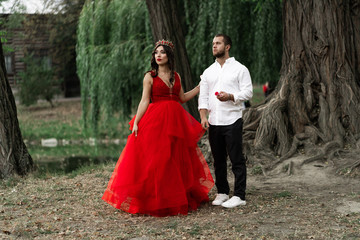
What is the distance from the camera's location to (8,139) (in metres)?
7.31

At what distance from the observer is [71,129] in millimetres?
20438

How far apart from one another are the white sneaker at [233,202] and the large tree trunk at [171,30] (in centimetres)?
332

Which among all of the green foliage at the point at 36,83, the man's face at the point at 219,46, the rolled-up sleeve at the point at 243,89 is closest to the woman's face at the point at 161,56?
the man's face at the point at 219,46

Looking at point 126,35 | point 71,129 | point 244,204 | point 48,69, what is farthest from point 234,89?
point 48,69

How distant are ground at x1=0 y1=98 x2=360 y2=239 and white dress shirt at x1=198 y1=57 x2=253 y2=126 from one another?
40.1 inches

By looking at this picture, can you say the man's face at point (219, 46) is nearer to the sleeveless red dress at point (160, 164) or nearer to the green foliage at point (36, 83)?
the sleeveless red dress at point (160, 164)

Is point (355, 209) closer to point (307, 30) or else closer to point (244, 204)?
point (244, 204)

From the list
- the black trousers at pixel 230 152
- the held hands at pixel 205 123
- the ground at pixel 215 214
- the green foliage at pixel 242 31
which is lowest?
the ground at pixel 215 214

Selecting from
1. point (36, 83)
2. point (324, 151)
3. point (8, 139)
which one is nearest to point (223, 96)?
point (324, 151)

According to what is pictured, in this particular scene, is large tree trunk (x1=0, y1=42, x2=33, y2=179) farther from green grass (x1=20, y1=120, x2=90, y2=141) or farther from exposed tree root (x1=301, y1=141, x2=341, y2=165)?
green grass (x1=20, y1=120, x2=90, y2=141)

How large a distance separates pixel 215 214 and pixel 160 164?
79 centimetres

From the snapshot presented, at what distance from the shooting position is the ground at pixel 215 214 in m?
4.31

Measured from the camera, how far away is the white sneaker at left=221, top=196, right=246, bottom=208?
5.10 metres

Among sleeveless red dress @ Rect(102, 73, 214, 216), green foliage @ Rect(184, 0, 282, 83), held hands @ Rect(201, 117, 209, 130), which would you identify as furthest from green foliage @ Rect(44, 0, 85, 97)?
held hands @ Rect(201, 117, 209, 130)
